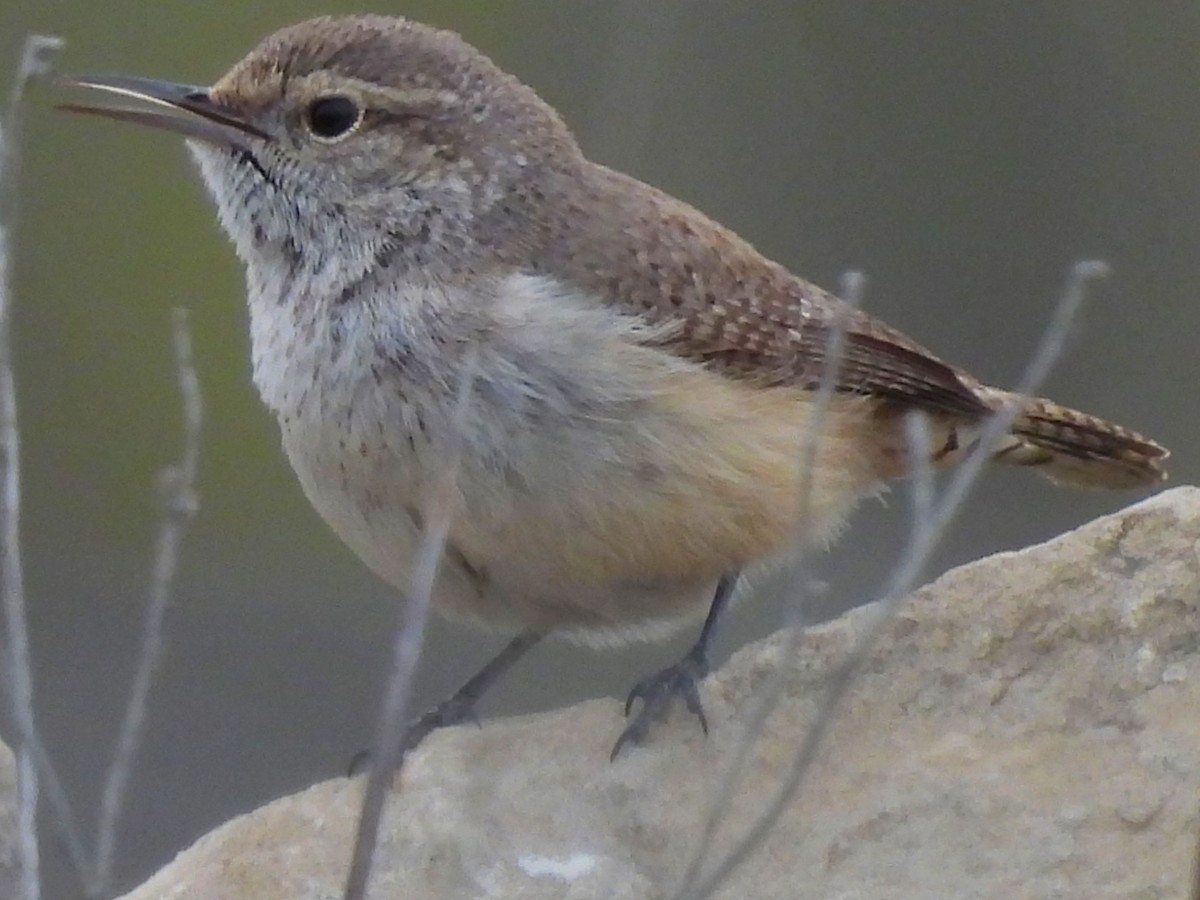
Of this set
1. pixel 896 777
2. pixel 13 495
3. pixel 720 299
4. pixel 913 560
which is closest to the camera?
pixel 913 560

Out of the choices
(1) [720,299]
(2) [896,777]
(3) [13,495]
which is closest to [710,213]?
(1) [720,299]

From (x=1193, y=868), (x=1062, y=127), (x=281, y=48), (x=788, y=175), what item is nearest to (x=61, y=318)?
(x=788, y=175)

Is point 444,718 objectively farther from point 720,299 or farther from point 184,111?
point 184,111

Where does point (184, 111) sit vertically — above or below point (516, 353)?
above

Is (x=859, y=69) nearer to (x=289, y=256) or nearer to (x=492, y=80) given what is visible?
(x=492, y=80)

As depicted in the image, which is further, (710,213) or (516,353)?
(710,213)

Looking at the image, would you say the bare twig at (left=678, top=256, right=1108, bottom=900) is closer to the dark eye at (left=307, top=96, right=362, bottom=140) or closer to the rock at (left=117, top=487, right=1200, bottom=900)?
the rock at (left=117, top=487, right=1200, bottom=900)

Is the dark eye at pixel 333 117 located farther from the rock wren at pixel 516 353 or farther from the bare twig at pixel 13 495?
the bare twig at pixel 13 495
